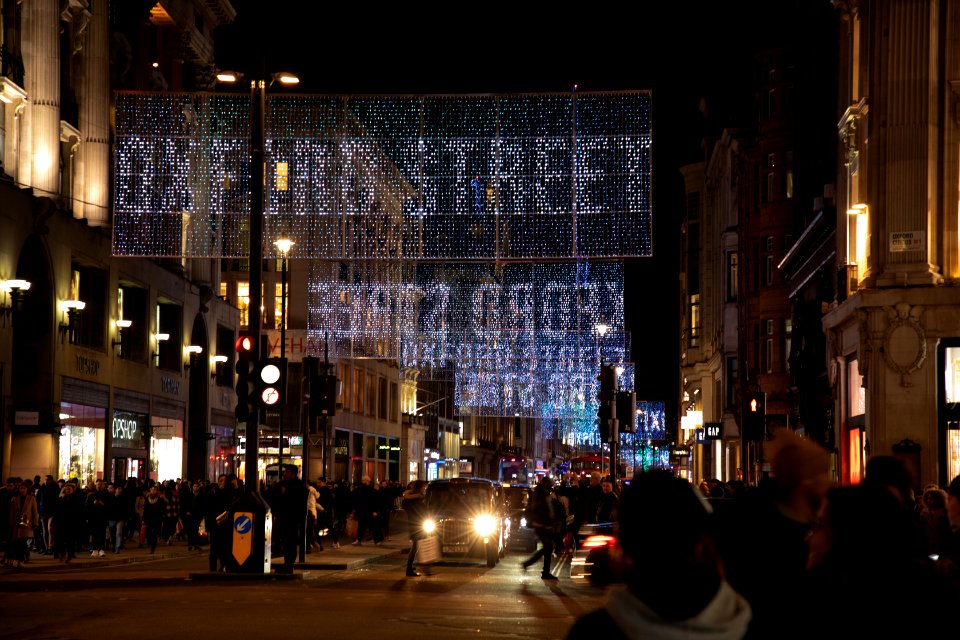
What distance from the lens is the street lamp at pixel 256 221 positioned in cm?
2378

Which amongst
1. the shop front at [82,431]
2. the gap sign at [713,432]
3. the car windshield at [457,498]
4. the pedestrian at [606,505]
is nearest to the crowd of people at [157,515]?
the shop front at [82,431]

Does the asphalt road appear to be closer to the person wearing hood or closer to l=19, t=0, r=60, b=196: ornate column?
the person wearing hood

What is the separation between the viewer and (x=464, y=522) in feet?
102

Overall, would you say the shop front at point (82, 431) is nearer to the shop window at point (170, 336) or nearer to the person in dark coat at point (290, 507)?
the shop window at point (170, 336)

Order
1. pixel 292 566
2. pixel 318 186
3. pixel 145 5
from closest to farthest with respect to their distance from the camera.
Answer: pixel 292 566 → pixel 318 186 → pixel 145 5

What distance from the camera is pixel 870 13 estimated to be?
109 ft

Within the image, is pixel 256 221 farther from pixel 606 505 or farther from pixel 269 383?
pixel 606 505

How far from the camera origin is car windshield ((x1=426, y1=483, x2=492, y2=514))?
32.0 meters

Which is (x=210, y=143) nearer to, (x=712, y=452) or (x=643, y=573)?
(x=643, y=573)

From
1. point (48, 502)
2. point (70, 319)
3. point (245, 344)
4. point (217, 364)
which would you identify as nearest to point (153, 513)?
point (48, 502)

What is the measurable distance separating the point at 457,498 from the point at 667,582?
2900 cm

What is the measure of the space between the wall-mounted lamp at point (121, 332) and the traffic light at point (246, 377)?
2187 cm

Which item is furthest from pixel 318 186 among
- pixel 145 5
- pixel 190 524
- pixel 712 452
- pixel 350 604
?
pixel 712 452

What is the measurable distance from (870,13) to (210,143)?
1610cm
